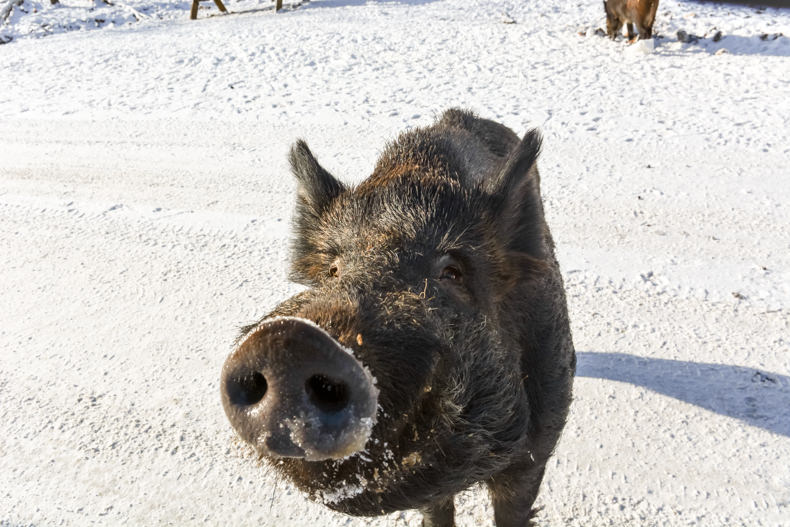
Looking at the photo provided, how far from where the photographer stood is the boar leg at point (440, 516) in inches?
116

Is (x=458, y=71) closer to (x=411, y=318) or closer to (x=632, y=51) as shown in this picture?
(x=632, y=51)

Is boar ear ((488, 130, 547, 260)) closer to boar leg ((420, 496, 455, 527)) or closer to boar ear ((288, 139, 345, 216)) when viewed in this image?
boar ear ((288, 139, 345, 216))

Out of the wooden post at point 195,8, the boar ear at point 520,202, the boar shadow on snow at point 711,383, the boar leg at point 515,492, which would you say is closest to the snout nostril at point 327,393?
the boar ear at point 520,202

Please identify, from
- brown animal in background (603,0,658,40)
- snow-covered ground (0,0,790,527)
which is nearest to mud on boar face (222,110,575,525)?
snow-covered ground (0,0,790,527)

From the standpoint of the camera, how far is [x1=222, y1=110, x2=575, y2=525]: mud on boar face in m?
1.39

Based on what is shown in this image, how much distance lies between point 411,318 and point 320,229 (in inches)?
38.8

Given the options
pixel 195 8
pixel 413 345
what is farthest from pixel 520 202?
pixel 195 8

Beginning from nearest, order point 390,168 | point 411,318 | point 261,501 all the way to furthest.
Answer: point 411,318 < point 390,168 < point 261,501

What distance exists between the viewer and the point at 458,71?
9.84 metres

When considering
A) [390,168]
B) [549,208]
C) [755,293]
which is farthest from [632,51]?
[390,168]

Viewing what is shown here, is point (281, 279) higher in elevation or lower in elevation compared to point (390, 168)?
lower

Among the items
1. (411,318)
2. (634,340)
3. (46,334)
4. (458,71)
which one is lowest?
(46,334)

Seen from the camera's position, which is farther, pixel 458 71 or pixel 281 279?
pixel 458 71

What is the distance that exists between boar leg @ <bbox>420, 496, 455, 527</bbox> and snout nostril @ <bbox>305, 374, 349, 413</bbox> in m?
1.80
